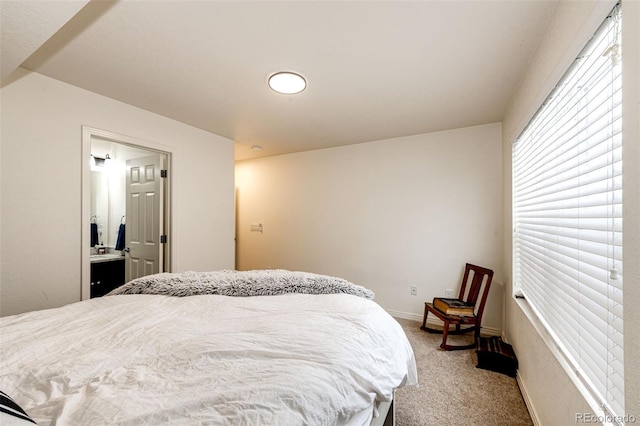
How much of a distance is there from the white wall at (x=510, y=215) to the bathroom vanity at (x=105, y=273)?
4333mm

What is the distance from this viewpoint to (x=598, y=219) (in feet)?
3.18

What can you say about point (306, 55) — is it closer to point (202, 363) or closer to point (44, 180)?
point (202, 363)

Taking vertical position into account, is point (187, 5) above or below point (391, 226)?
above

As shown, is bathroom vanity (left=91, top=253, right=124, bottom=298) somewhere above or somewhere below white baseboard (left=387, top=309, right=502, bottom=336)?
above

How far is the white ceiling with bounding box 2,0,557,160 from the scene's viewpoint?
1.38 metres

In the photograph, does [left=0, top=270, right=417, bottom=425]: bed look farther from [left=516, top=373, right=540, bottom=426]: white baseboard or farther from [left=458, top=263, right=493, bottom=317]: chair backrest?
[left=458, top=263, right=493, bottom=317]: chair backrest

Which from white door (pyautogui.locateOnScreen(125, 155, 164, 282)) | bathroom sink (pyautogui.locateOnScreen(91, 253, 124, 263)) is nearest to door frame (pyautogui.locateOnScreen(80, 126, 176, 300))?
white door (pyautogui.locateOnScreen(125, 155, 164, 282))

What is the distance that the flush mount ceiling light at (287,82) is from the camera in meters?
1.97

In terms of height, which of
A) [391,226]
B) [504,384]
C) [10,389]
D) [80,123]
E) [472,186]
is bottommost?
[504,384]

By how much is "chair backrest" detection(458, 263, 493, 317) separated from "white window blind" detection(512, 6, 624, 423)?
3.07ft

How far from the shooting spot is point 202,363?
35.3 inches

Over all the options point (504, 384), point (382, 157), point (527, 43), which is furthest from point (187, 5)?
point (504, 384)

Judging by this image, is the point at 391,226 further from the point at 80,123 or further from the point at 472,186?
the point at 80,123

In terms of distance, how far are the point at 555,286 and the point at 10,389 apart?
7.37 ft
